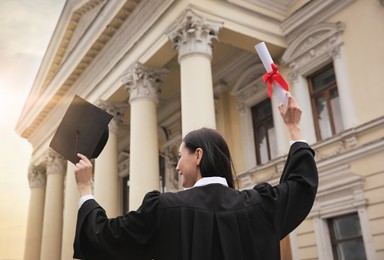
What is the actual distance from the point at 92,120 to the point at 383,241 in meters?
8.05

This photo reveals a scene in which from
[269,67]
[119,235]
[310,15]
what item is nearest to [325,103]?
[310,15]

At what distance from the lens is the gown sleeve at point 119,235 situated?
6.43 ft

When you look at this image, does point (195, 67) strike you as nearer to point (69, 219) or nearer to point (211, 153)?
point (211, 153)

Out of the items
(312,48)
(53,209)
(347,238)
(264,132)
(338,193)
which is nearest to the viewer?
(347,238)

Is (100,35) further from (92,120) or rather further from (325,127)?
(92,120)

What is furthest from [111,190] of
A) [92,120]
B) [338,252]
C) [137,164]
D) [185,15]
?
[92,120]

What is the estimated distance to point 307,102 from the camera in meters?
11.5

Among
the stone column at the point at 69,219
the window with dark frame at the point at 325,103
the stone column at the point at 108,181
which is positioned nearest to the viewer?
the window with dark frame at the point at 325,103

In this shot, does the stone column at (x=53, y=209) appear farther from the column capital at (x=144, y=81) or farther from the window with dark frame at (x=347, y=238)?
the window with dark frame at (x=347, y=238)

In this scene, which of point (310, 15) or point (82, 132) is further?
point (310, 15)

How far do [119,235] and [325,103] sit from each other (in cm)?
1007

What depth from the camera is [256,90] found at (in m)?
13.3

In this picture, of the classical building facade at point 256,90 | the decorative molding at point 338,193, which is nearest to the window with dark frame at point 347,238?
the classical building facade at point 256,90

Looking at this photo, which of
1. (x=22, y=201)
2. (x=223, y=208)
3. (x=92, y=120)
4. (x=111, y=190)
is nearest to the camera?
(x=223, y=208)
